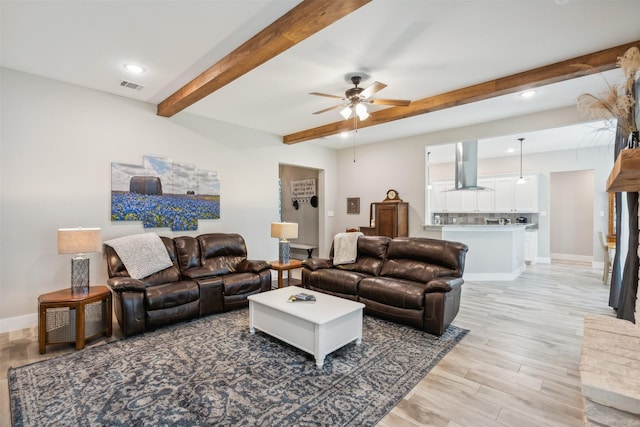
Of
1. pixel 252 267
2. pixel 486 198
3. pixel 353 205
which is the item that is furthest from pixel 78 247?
pixel 486 198

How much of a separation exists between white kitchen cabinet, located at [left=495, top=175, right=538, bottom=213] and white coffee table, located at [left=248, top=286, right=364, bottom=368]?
6718 mm

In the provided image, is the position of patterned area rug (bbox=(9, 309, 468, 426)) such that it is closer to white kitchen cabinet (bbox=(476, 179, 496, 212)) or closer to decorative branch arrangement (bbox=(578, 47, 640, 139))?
decorative branch arrangement (bbox=(578, 47, 640, 139))

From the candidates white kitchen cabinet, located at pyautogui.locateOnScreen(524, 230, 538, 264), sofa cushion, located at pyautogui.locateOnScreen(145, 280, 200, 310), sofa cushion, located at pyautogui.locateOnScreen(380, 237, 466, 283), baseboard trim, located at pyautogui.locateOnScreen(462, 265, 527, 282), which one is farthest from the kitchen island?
sofa cushion, located at pyautogui.locateOnScreen(145, 280, 200, 310)

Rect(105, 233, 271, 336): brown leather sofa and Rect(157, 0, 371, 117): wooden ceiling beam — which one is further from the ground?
Rect(157, 0, 371, 117): wooden ceiling beam

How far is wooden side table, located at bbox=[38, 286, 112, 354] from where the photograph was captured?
269 centimetres

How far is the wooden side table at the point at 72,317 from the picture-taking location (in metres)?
2.69

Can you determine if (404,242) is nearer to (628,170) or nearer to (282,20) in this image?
(628,170)

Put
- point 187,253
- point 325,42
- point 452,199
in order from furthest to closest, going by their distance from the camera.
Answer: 1. point 452,199
2. point 187,253
3. point 325,42

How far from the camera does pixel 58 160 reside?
3518mm

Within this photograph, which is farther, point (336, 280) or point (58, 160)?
point (336, 280)

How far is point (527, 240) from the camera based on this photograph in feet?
24.4

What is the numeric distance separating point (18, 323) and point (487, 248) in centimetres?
689

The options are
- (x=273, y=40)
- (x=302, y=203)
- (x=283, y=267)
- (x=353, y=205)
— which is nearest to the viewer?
(x=273, y=40)

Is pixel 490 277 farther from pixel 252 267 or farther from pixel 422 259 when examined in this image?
pixel 252 267
